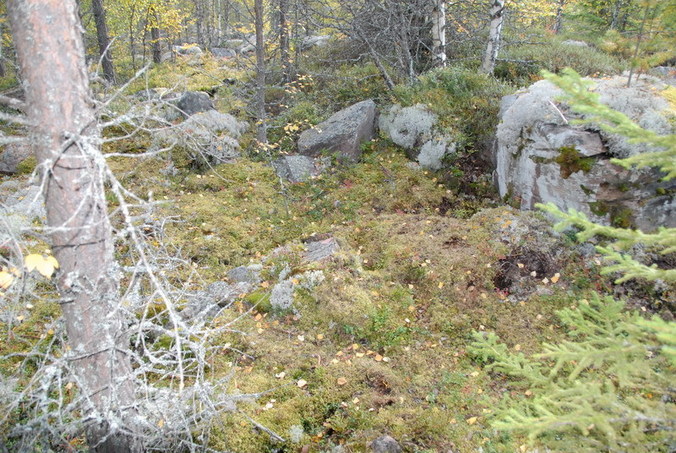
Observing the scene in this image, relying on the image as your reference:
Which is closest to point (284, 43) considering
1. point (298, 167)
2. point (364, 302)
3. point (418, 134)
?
point (298, 167)

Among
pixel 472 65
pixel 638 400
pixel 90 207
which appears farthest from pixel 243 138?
pixel 638 400

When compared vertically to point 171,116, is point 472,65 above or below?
above

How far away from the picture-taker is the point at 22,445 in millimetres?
3146

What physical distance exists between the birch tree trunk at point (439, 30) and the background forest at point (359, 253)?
0.15 ft

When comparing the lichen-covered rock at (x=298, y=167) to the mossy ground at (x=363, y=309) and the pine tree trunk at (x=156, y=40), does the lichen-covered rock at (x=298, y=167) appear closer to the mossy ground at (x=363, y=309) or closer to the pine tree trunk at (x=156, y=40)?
the mossy ground at (x=363, y=309)

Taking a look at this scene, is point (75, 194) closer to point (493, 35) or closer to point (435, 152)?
point (435, 152)

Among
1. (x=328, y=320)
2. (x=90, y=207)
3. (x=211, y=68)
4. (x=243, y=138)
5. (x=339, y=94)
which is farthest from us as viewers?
(x=211, y=68)

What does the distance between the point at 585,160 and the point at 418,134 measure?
344 centimetres

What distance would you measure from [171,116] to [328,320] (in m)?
7.50

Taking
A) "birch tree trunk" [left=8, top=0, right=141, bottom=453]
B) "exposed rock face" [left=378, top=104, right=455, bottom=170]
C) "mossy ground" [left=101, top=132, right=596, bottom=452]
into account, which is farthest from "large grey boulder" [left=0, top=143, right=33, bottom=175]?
"birch tree trunk" [left=8, top=0, right=141, bottom=453]

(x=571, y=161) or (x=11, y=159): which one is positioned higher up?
(x=571, y=161)

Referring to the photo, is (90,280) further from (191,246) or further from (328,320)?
(191,246)

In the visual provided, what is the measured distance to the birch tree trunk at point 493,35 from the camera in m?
8.92

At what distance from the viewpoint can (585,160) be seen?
6.11 m
